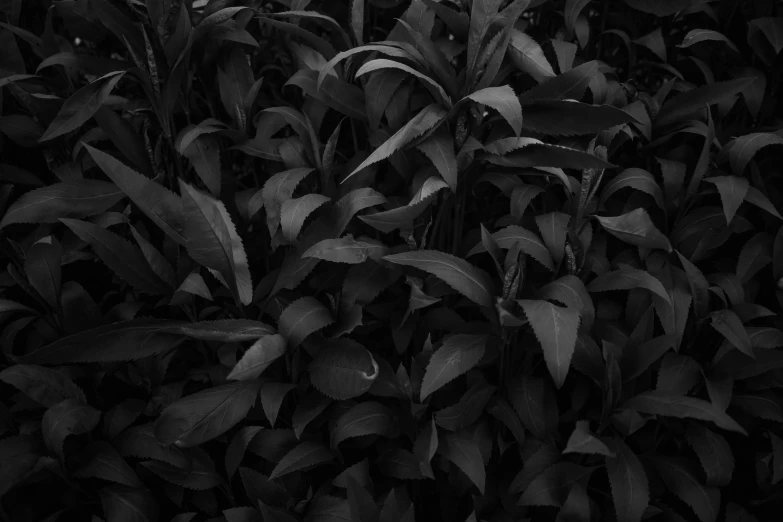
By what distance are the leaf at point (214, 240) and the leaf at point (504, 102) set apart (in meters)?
0.46

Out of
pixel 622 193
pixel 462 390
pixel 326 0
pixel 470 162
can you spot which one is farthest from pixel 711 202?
pixel 326 0

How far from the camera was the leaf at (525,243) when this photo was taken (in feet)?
3.46

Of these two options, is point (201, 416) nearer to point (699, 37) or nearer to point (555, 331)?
point (555, 331)

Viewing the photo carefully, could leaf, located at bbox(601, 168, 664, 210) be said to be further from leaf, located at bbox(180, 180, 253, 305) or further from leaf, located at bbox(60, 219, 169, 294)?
leaf, located at bbox(60, 219, 169, 294)

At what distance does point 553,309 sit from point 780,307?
0.59 meters

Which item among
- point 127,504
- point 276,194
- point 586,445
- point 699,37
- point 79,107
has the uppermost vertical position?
point 699,37

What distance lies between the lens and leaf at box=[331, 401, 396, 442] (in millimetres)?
1060

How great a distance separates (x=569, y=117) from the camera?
1081 mm

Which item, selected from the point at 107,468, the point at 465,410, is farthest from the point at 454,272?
the point at 107,468

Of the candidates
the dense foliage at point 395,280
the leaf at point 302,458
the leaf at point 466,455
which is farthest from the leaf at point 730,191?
the leaf at point 302,458

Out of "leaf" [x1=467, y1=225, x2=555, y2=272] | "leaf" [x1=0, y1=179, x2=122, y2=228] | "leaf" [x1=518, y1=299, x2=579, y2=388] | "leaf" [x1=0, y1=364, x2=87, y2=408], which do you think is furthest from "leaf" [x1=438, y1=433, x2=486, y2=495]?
"leaf" [x1=0, y1=179, x2=122, y2=228]

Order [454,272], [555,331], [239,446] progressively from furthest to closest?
1. [239,446]
2. [454,272]
3. [555,331]

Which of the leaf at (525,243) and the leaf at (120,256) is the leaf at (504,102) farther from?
the leaf at (120,256)

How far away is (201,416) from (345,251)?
38 centimetres
